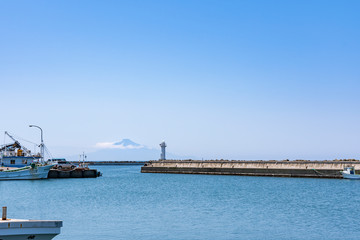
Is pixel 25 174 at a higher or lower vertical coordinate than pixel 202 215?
higher

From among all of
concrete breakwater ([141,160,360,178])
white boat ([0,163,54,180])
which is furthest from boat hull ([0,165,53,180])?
concrete breakwater ([141,160,360,178])

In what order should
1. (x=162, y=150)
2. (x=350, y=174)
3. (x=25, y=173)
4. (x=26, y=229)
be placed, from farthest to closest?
(x=162, y=150)
(x=25, y=173)
(x=350, y=174)
(x=26, y=229)

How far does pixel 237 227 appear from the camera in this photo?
29.1 m

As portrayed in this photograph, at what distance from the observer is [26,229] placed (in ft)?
45.3

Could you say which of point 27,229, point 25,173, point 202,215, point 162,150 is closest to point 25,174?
point 25,173

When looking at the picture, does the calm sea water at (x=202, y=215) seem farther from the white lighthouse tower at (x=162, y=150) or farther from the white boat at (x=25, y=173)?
the white lighthouse tower at (x=162, y=150)

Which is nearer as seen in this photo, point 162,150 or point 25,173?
point 25,173

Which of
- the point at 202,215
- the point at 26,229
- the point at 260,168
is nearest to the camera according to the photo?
the point at 26,229

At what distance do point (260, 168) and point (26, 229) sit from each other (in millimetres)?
81273

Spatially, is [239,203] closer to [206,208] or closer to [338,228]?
[206,208]

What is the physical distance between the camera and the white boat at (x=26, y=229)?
13.5 metres

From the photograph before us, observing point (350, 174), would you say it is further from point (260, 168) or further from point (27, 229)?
point (27, 229)

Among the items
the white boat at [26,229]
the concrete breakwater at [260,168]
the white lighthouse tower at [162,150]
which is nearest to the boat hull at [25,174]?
the concrete breakwater at [260,168]

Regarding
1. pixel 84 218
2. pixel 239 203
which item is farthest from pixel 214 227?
pixel 239 203
